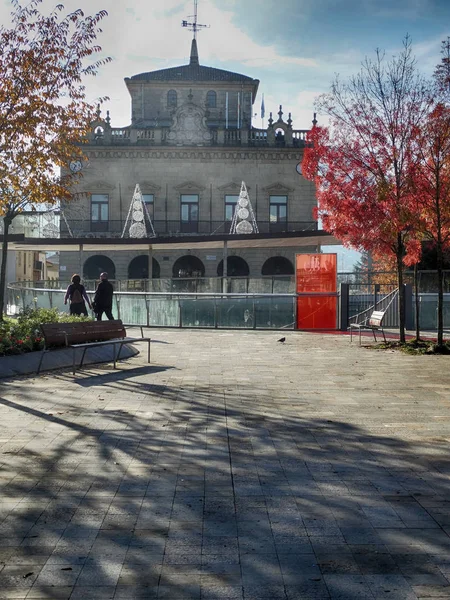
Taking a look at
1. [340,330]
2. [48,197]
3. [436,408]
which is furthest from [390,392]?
[340,330]

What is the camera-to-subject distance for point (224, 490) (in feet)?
18.3

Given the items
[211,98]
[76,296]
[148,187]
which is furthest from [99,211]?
[76,296]

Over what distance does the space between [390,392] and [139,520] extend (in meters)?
6.14

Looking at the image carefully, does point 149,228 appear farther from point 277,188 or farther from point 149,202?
point 277,188

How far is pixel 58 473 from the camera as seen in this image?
600 cm

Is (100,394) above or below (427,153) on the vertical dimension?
below

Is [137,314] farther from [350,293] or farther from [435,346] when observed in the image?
[435,346]

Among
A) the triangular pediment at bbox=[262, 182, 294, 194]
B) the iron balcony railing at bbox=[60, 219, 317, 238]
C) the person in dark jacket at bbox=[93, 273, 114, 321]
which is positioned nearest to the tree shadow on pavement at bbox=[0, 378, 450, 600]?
the person in dark jacket at bbox=[93, 273, 114, 321]

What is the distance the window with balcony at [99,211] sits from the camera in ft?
177

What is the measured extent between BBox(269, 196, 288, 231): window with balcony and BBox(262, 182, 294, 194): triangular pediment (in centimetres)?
50

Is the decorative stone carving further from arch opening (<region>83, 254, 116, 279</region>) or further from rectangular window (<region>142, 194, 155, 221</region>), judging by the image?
arch opening (<region>83, 254, 116, 279</region>)

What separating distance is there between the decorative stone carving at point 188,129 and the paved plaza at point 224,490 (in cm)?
4566

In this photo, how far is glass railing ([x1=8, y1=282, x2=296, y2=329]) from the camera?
952 inches

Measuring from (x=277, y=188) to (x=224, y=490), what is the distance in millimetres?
50554
